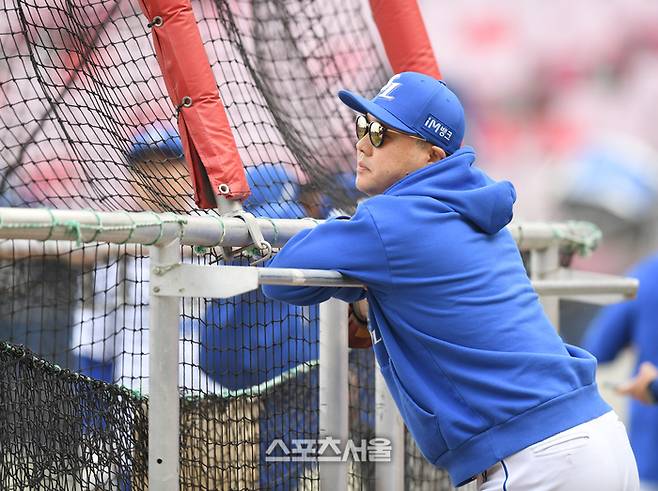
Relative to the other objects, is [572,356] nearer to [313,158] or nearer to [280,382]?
[280,382]

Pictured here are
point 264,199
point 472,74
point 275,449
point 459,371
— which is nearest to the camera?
point 459,371

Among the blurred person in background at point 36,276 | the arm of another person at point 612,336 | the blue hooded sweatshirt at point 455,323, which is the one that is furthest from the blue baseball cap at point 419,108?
the arm of another person at point 612,336

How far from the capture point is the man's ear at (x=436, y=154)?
2.72 m

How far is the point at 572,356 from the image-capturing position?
2705mm

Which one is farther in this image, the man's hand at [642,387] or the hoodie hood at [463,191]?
the man's hand at [642,387]

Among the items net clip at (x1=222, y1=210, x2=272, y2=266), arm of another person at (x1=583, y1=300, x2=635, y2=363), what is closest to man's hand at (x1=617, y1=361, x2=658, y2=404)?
arm of another person at (x1=583, y1=300, x2=635, y2=363)

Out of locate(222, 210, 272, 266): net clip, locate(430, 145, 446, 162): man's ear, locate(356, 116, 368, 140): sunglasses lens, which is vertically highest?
locate(356, 116, 368, 140): sunglasses lens

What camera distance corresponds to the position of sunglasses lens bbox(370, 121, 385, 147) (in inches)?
106

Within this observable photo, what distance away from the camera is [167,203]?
321cm

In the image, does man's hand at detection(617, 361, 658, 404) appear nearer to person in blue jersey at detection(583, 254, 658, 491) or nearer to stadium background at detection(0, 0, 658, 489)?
person in blue jersey at detection(583, 254, 658, 491)

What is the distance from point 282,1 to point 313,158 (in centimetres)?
67

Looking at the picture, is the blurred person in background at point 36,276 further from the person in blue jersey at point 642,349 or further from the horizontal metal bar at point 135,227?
the person in blue jersey at point 642,349

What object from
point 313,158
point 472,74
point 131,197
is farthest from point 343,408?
point 472,74

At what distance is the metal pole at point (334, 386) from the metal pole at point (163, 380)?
1.98 ft
